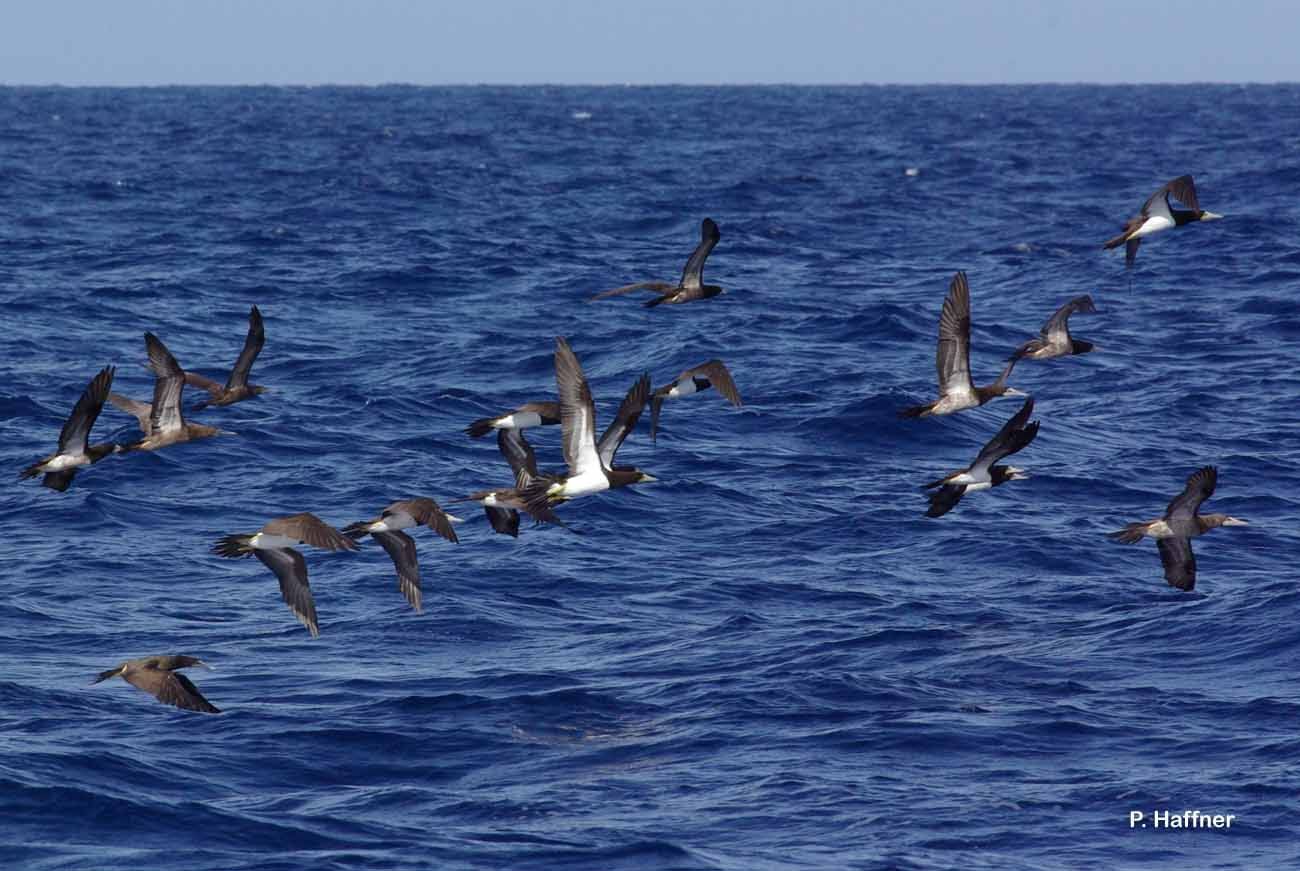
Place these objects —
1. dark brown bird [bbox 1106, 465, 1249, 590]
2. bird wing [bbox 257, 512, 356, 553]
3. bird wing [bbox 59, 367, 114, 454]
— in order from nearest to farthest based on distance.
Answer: bird wing [bbox 257, 512, 356, 553], bird wing [bbox 59, 367, 114, 454], dark brown bird [bbox 1106, 465, 1249, 590]

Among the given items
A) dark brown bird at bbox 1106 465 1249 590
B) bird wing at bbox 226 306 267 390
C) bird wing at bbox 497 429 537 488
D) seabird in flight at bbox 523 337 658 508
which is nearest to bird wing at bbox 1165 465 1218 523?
dark brown bird at bbox 1106 465 1249 590

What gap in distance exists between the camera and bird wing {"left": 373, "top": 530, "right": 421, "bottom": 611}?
16.9 metres

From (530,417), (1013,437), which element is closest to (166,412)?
(530,417)

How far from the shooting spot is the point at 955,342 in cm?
1786

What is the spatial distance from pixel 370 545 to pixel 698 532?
13.1 ft

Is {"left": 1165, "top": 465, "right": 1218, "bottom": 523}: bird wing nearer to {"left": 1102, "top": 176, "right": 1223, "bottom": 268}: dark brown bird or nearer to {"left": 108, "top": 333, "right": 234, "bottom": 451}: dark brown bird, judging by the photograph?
{"left": 1102, "top": 176, "right": 1223, "bottom": 268}: dark brown bird

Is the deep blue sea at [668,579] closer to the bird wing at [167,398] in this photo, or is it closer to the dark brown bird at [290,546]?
the dark brown bird at [290,546]

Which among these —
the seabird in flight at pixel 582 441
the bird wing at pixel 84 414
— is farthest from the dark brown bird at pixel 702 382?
the bird wing at pixel 84 414

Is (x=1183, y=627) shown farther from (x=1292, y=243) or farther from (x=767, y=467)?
(x=1292, y=243)

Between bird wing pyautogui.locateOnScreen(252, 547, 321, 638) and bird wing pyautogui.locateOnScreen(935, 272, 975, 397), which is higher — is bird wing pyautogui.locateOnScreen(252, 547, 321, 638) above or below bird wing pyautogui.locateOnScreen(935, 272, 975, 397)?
below

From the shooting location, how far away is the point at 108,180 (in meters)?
61.7

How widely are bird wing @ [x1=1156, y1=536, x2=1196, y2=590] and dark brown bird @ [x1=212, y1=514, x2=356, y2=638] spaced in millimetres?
8049

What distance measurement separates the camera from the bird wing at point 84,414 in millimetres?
16094

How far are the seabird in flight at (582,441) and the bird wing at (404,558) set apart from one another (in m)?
1.20
